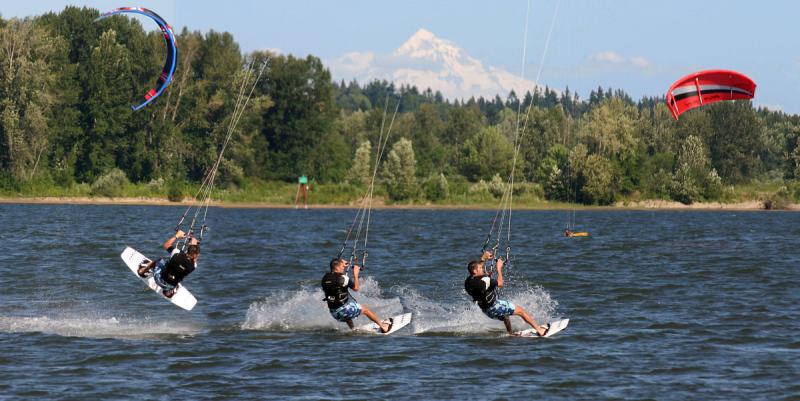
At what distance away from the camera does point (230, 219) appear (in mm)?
68875

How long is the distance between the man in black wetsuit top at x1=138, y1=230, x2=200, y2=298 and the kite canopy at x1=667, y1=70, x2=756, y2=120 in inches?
741

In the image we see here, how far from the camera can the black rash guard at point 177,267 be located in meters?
18.9

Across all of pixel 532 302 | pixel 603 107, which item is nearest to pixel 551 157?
Result: pixel 603 107

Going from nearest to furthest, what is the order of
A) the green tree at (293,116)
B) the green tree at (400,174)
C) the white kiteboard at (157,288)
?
1. the white kiteboard at (157,288)
2. the green tree at (400,174)
3. the green tree at (293,116)

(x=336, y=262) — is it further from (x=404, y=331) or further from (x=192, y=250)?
(x=192, y=250)

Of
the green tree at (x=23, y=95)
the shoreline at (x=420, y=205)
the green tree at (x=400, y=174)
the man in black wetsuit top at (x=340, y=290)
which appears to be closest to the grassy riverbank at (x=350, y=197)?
the shoreline at (x=420, y=205)

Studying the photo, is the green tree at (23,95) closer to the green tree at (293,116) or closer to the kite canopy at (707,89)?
the green tree at (293,116)

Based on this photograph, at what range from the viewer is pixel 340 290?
61.2 ft

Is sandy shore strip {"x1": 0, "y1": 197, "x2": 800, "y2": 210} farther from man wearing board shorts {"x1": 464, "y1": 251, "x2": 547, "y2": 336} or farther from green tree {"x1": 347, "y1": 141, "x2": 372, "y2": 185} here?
man wearing board shorts {"x1": 464, "y1": 251, "x2": 547, "y2": 336}

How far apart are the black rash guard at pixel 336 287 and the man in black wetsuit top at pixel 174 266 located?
2301mm

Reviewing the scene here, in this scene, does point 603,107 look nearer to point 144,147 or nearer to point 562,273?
point 144,147

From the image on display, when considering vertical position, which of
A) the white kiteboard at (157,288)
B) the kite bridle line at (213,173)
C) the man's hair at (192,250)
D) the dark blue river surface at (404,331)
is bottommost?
the dark blue river surface at (404,331)

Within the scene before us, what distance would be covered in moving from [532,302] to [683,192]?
239 ft

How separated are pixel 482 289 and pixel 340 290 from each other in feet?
8.08
